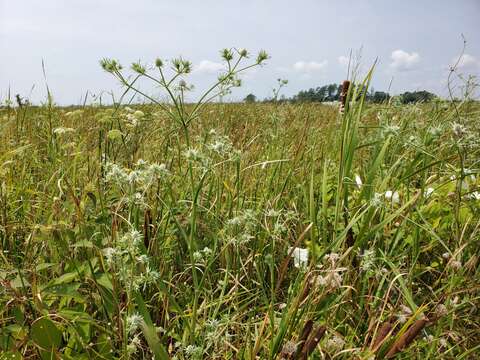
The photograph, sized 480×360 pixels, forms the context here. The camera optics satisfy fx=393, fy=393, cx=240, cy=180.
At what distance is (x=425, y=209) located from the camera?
183cm

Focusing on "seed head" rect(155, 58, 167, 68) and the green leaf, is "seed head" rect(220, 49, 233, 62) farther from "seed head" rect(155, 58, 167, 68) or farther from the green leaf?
the green leaf

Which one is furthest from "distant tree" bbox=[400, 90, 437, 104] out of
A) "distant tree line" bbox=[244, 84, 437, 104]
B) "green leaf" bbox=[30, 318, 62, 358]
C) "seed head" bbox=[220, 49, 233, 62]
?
"green leaf" bbox=[30, 318, 62, 358]

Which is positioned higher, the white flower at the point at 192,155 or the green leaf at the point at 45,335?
the white flower at the point at 192,155

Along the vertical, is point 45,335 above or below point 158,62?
below

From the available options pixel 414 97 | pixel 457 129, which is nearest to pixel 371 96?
pixel 414 97

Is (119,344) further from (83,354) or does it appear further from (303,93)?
(303,93)

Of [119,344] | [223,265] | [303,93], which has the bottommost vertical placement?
[119,344]

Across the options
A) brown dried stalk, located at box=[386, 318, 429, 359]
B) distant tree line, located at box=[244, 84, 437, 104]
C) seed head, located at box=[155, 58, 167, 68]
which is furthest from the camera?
distant tree line, located at box=[244, 84, 437, 104]

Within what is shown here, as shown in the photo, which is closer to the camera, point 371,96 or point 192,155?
point 192,155

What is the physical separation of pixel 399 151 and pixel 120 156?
2053 millimetres

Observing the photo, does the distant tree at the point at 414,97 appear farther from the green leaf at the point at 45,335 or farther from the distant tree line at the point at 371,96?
the green leaf at the point at 45,335

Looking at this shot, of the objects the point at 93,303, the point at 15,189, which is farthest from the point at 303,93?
the point at 93,303

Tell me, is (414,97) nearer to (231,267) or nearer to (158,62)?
(231,267)

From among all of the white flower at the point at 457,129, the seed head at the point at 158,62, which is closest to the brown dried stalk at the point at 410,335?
the white flower at the point at 457,129
